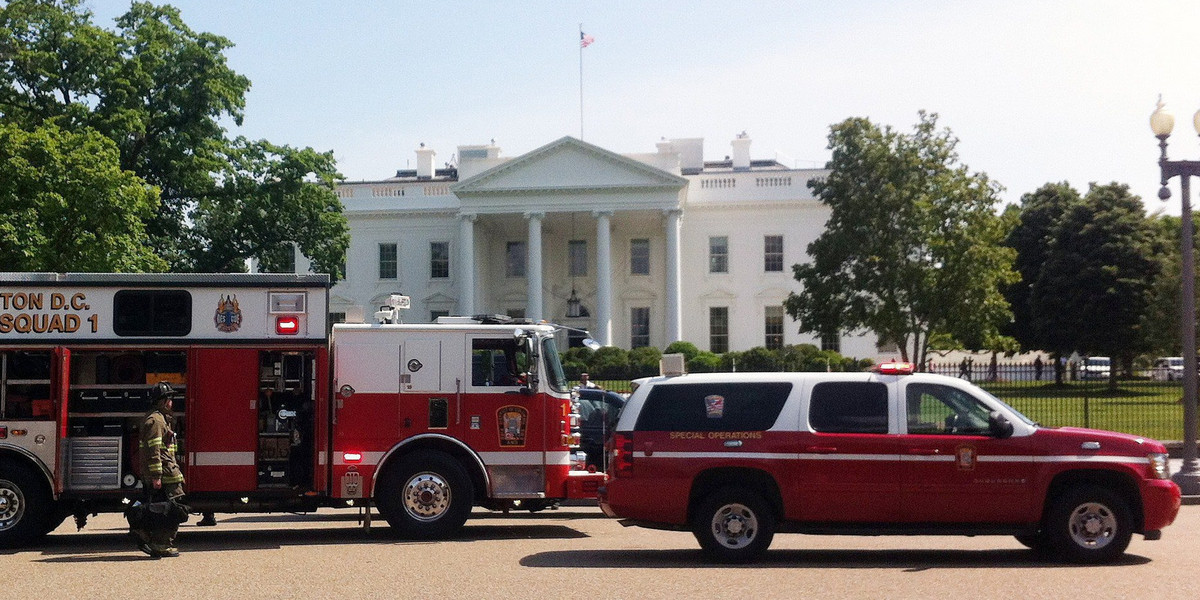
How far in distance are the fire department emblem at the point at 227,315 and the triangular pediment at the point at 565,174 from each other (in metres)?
43.6

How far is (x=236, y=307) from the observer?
13.5 metres

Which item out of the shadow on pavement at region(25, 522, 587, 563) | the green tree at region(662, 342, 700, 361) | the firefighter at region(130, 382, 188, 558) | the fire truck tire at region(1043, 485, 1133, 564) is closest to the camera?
the fire truck tire at region(1043, 485, 1133, 564)

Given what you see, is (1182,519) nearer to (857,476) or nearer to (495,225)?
(857,476)

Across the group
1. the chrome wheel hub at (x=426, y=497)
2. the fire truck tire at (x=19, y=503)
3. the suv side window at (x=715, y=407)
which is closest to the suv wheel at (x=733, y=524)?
the suv side window at (x=715, y=407)

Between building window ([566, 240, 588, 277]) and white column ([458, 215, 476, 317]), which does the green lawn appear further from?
building window ([566, 240, 588, 277])

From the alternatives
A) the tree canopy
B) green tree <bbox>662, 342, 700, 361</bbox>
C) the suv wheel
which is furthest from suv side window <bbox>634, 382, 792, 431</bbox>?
the tree canopy

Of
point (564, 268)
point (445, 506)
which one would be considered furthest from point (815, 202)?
point (445, 506)

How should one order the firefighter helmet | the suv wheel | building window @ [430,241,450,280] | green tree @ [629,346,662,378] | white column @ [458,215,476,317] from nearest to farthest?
the suv wheel, the firefighter helmet, green tree @ [629,346,662,378], white column @ [458,215,476,317], building window @ [430,241,450,280]

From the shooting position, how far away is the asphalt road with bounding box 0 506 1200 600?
32.1 ft

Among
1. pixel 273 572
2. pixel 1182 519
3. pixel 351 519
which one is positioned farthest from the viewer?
pixel 351 519

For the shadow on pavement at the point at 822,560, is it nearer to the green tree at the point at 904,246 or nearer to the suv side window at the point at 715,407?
the suv side window at the point at 715,407

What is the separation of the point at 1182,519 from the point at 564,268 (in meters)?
47.8

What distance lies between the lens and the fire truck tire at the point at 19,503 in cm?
1303

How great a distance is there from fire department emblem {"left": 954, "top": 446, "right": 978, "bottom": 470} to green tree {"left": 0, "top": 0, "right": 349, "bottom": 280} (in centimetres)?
2945
